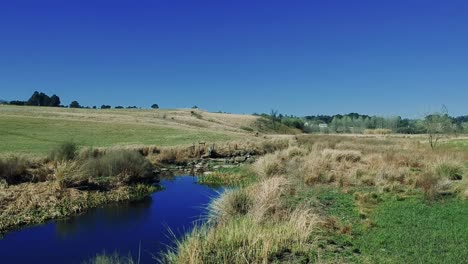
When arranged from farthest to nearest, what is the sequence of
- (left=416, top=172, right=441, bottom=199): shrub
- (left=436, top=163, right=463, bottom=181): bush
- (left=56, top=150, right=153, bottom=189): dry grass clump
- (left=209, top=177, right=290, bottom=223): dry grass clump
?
(left=436, top=163, right=463, bottom=181): bush < (left=56, top=150, right=153, bottom=189): dry grass clump < (left=416, top=172, right=441, bottom=199): shrub < (left=209, top=177, right=290, bottom=223): dry grass clump

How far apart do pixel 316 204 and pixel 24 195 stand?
12440mm

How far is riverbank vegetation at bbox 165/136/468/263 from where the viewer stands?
979 cm

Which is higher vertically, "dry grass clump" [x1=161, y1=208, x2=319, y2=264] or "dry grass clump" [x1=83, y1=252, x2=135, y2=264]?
"dry grass clump" [x1=161, y1=208, x2=319, y2=264]

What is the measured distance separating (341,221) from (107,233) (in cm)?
804

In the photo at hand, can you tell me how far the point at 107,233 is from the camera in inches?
597

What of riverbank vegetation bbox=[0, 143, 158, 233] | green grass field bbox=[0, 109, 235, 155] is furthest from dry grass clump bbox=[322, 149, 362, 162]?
green grass field bbox=[0, 109, 235, 155]

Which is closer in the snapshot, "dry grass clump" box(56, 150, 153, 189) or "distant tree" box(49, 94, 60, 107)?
"dry grass clump" box(56, 150, 153, 189)

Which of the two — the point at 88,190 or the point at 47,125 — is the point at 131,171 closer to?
the point at 88,190

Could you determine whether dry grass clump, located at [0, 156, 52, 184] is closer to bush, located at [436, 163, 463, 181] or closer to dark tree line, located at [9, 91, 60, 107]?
bush, located at [436, 163, 463, 181]

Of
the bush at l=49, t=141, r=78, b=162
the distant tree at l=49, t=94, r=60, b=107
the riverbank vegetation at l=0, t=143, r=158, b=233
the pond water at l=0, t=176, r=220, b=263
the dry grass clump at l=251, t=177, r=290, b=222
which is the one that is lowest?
the pond water at l=0, t=176, r=220, b=263

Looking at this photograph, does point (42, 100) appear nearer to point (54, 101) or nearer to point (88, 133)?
point (54, 101)

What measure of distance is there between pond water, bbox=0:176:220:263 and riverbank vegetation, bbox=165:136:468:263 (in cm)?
176

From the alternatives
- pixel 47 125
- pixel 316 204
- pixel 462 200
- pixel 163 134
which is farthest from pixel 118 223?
pixel 47 125

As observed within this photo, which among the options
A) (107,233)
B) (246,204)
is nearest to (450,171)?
(246,204)
